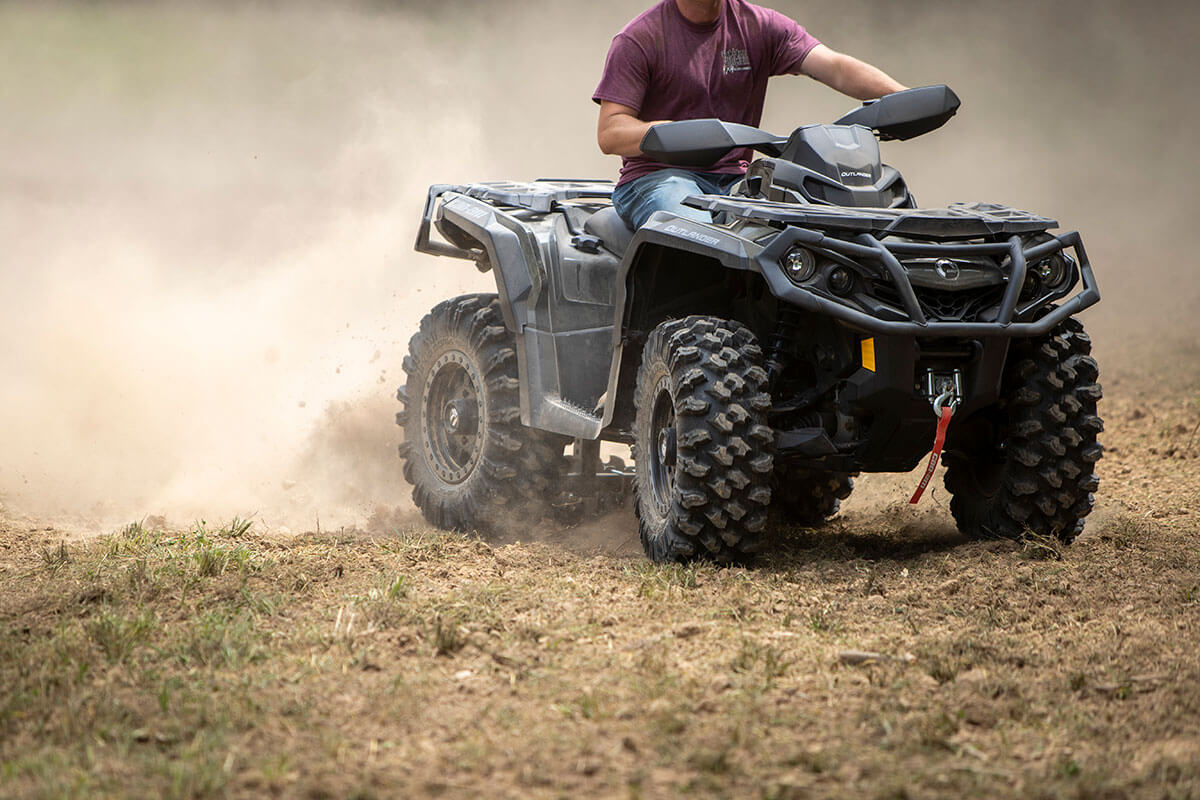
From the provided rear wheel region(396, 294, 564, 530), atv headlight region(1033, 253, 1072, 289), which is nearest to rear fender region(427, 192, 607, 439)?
rear wheel region(396, 294, 564, 530)

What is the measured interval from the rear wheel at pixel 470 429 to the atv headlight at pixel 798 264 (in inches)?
74.4

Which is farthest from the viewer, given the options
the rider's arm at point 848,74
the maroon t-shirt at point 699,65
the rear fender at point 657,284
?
the rider's arm at point 848,74

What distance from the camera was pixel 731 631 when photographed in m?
4.21

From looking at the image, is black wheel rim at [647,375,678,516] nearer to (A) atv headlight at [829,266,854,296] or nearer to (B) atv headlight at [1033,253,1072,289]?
(A) atv headlight at [829,266,854,296]

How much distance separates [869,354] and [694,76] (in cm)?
179

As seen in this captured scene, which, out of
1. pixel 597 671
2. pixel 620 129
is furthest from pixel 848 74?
pixel 597 671

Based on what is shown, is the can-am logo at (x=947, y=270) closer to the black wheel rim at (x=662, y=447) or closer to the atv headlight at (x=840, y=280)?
the atv headlight at (x=840, y=280)

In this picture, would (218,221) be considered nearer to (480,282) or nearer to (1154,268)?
(480,282)

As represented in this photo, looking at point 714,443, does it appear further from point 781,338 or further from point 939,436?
point 939,436

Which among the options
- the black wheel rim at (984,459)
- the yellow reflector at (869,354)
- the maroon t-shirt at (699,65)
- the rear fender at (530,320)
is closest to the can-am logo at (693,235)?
the yellow reflector at (869,354)

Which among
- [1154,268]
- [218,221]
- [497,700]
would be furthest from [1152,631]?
[1154,268]

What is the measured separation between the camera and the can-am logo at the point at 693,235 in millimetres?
4944

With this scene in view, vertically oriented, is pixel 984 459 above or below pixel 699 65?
below

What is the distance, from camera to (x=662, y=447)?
17.1 ft
